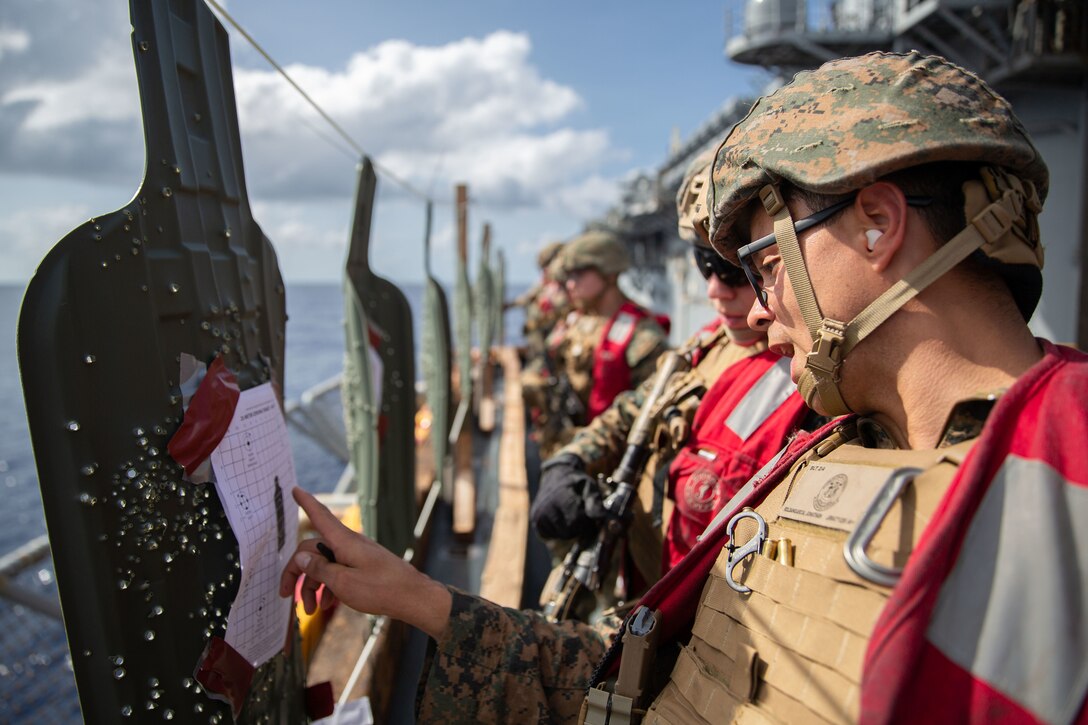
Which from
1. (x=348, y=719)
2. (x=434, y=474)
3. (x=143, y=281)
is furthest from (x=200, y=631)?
(x=434, y=474)

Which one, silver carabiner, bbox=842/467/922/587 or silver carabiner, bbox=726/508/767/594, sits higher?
silver carabiner, bbox=842/467/922/587

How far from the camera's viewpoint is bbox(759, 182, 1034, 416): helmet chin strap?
1.11m

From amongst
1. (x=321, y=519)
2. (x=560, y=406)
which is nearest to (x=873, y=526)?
(x=321, y=519)

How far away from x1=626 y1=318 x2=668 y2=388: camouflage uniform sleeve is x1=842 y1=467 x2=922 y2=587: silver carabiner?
13.0 feet

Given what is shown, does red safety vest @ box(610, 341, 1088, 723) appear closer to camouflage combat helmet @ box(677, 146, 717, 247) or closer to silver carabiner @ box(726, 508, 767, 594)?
silver carabiner @ box(726, 508, 767, 594)

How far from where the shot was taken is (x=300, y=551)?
1.65m

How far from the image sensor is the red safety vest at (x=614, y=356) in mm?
5195

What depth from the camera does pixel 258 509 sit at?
1.52m

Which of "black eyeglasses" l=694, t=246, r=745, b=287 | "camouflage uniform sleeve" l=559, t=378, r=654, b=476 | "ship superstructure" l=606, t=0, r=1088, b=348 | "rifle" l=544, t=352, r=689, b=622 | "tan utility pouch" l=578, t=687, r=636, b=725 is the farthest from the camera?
"ship superstructure" l=606, t=0, r=1088, b=348

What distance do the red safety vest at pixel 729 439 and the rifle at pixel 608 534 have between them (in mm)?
303

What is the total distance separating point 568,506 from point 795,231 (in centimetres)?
168

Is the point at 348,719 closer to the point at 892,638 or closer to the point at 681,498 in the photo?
the point at 681,498

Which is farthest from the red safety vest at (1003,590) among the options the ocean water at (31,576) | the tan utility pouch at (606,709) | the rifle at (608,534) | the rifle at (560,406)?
the rifle at (560,406)

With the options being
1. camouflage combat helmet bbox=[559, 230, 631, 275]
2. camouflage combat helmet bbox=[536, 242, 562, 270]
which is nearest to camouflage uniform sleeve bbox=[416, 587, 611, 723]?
camouflage combat helmet bbox=[559, 230, 631, 275]
